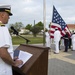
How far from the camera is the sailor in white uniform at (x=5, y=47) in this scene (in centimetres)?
217

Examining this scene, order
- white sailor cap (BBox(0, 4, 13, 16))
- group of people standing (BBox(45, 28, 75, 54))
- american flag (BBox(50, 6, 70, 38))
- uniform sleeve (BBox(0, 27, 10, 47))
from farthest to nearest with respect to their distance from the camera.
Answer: american flag (BBox(50, 6, 70, 38))
group of people standing (BBox(45, 28, 75, 54))
white sailor cap (BBox(0, 4, 13, 16))
uniform sleeve (BBox(0, 27, 10, 47))

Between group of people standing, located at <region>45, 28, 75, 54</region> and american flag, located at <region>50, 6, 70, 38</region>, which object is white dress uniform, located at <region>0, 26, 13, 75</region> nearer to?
group of people standing, located at <region>45, 28, 75, 54</region>

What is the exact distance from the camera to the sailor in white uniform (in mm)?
2174

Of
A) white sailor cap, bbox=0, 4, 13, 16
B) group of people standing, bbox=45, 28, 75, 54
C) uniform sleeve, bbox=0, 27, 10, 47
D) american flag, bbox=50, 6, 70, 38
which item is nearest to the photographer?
uniform sleeve, bbox=0, 27, 10, 47

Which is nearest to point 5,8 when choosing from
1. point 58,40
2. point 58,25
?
point 58,40

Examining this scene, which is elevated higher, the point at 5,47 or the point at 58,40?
the point at 5,47

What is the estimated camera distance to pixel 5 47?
219 cm

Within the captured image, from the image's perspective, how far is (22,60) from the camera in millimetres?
2500

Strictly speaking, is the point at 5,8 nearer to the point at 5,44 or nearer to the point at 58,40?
the point at 5,44

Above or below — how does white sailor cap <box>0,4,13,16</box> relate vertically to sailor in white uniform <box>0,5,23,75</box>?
above

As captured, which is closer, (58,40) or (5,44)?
(5,44)

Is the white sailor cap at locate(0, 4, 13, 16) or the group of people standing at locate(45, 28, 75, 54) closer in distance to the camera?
the white sailor cap at locate(0, 4, 13, 16)

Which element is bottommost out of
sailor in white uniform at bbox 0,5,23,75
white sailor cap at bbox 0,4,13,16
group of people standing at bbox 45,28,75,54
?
group of people standing at bbox 45,28,75,54

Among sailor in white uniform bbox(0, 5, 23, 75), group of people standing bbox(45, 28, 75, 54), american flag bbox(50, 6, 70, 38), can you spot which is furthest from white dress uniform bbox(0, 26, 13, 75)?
american flag bbox(50, 6, 70, 38)
